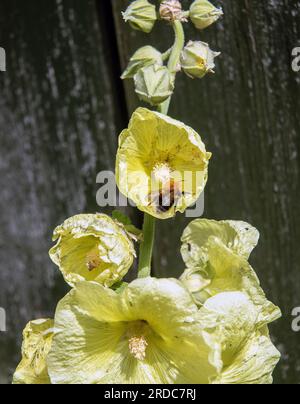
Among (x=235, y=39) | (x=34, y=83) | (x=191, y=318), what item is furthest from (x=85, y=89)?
(x=191, y=318)

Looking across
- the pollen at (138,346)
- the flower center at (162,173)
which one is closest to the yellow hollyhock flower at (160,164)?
the flower center at (162,173)

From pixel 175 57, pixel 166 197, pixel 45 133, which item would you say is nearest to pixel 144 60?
pixel 175 57

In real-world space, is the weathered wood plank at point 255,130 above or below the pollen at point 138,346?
above

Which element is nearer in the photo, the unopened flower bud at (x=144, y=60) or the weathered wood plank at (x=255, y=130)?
the unopened flower bud at (x=144, y=60)

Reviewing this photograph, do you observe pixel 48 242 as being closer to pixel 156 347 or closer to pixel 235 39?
pixel 235 39

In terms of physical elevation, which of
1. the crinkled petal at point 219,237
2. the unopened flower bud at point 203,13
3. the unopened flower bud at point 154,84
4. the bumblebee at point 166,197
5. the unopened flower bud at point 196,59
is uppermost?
the unopened flower bud at point 203,13

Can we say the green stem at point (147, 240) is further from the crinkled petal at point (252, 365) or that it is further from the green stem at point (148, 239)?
the crinkled petal at point (252, 365)

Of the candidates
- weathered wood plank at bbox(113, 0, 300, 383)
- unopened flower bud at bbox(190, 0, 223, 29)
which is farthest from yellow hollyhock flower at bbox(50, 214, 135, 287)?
weathered wood plank at bbox(113, 0, 300, 383)

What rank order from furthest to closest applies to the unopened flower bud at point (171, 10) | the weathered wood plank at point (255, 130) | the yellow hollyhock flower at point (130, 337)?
the weathered wood plank at point (255, 130) → the unopened flower bud at point (171, 10) → the yellow hollyhock flower at point (130, 337)
